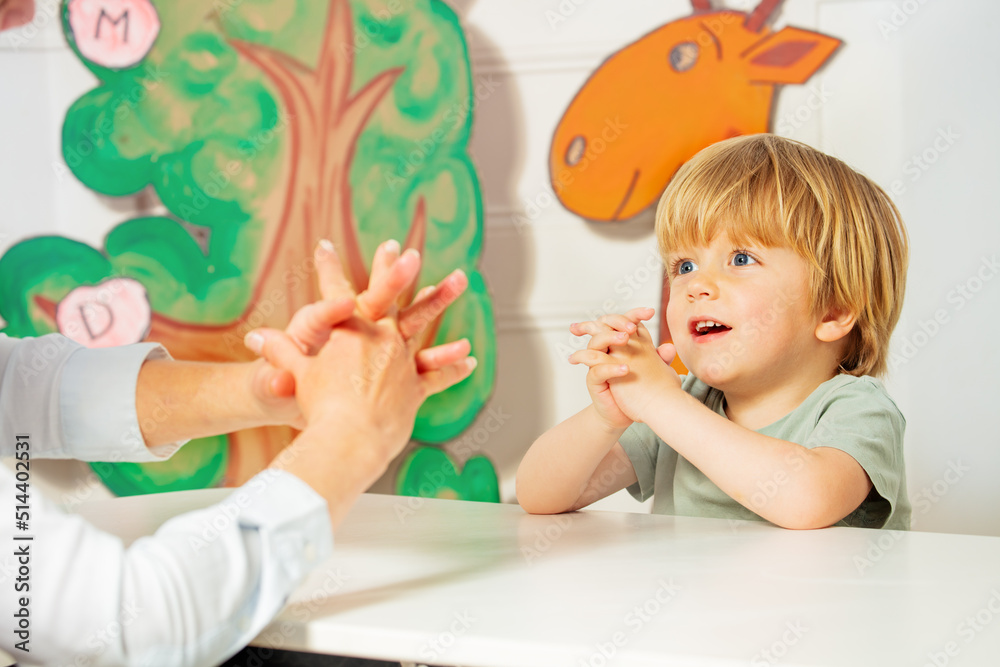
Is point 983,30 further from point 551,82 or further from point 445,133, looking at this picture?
point 445,133

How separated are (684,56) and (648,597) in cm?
124

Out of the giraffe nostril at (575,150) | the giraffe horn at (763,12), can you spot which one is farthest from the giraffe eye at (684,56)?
the giraffe nostril at (575,150)

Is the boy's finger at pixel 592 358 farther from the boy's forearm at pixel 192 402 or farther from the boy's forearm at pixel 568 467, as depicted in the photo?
the boy's forearm at pixel 192 402

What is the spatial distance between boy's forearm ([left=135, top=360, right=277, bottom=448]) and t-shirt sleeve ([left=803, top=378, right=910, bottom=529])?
2.16 feet

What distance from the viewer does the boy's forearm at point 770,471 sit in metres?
0.81

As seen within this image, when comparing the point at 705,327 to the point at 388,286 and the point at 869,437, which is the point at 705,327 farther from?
the point at 388,286

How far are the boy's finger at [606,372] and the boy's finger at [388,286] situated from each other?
308mm

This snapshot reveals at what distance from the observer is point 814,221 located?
1007 millimetres

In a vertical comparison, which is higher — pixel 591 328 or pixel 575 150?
pixel 575 150

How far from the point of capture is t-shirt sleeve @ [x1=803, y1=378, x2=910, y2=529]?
0.87 meters

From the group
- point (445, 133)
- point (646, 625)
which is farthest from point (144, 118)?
point (646, 625)

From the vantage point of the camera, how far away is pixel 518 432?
162cm

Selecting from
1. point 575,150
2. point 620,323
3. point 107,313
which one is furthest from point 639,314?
point 107,313

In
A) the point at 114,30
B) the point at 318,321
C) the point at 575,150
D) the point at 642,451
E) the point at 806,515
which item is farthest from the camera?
the point at 114,30
